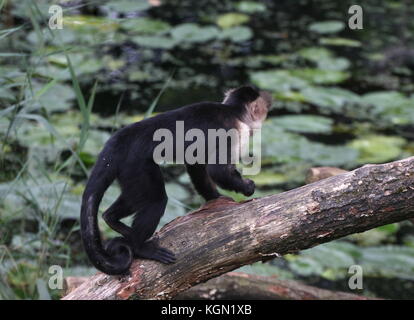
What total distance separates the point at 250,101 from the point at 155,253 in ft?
3.76

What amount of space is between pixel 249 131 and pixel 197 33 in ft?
18.0

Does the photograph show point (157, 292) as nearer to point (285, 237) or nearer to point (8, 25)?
point (285, 237)

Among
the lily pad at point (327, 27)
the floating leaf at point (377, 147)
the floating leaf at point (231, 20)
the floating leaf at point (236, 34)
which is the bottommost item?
the floating leaf at point (377, 147)

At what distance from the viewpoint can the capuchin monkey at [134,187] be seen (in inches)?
121

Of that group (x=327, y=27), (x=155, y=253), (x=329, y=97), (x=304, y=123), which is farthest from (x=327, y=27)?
(x=155, y=253)

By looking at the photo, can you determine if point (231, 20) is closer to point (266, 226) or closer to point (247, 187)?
point (247, 187)

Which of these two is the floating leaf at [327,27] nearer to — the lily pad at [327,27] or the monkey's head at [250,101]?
the lily pad at [327,27]

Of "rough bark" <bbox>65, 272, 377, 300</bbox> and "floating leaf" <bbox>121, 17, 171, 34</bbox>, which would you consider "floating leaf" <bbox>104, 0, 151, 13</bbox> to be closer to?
"floating leaf" <bbox>121, 17, 171, 34</bbox>

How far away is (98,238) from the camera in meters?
3.09

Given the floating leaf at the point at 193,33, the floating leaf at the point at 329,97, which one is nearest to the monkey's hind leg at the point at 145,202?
the floating leaf at the point at 329,97

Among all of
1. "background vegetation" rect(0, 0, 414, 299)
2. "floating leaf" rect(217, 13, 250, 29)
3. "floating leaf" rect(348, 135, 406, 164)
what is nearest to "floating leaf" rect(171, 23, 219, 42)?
"background vegetation" rect(0, 0, 414, 299)

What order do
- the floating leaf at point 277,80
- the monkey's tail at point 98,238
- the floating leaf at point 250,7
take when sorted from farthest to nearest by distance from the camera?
the floating leaf at point 250,7 → the floating leaf at point 277,80 → the monkey's tail at point 98,238

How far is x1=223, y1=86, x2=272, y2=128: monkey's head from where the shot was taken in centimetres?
379

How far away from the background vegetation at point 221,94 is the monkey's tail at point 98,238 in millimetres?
737
